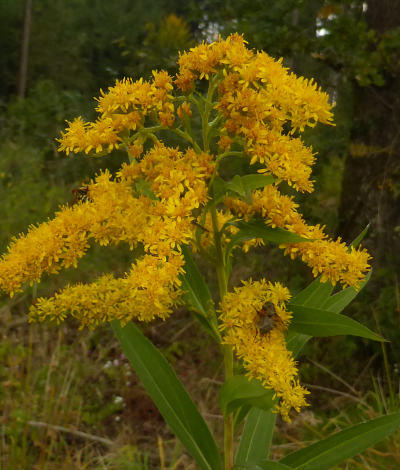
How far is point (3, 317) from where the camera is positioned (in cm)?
326

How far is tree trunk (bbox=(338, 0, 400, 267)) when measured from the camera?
10.8ft

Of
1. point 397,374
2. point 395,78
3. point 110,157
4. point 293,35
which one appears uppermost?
point 293,35

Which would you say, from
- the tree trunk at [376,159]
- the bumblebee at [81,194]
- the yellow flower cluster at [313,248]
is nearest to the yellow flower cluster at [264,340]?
the yellow flower cluster at [313,248]

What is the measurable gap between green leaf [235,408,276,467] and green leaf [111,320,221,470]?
142 mm

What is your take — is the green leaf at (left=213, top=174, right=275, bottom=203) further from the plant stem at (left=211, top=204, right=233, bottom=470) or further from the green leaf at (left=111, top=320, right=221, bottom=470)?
the green leaf at (left=111, top=320, right=221, bottom=470)

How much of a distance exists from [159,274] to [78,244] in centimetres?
29

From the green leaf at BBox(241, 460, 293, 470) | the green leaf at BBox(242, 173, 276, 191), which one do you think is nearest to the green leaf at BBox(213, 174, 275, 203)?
the green leaf at BBox(242, 173, 276, 191)

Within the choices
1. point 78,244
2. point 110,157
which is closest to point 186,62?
point 78,244

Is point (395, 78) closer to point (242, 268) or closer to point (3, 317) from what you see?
point (242, 268)

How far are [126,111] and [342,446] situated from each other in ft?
3.57

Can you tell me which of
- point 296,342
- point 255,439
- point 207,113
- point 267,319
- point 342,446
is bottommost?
point 255,439

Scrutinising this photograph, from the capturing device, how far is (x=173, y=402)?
149 centimetres

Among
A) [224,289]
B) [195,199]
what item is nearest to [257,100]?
[195,199]

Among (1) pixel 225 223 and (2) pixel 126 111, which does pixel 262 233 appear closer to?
(1) pixel 225 223
